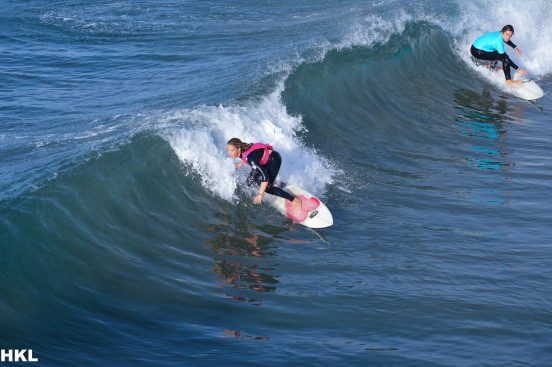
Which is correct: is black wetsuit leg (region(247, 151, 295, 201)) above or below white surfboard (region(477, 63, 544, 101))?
below

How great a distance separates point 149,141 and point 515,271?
6415 mm

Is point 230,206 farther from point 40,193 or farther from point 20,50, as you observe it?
point 20,50

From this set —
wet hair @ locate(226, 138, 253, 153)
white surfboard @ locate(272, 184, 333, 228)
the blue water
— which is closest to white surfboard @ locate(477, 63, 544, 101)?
the blue water

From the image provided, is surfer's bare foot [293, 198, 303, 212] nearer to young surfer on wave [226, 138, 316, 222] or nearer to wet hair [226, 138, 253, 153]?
young surfer on wave [226, 138, 316, 222]

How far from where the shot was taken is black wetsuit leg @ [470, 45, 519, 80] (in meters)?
18.8

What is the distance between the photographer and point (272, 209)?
11523 millimetres

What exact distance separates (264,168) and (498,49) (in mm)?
10860

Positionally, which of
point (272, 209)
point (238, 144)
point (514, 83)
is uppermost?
point (514, 83)

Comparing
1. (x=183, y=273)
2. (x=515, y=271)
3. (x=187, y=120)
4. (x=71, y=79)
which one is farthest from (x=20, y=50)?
(x=515, y=271)

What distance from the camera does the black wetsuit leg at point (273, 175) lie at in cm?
1097
